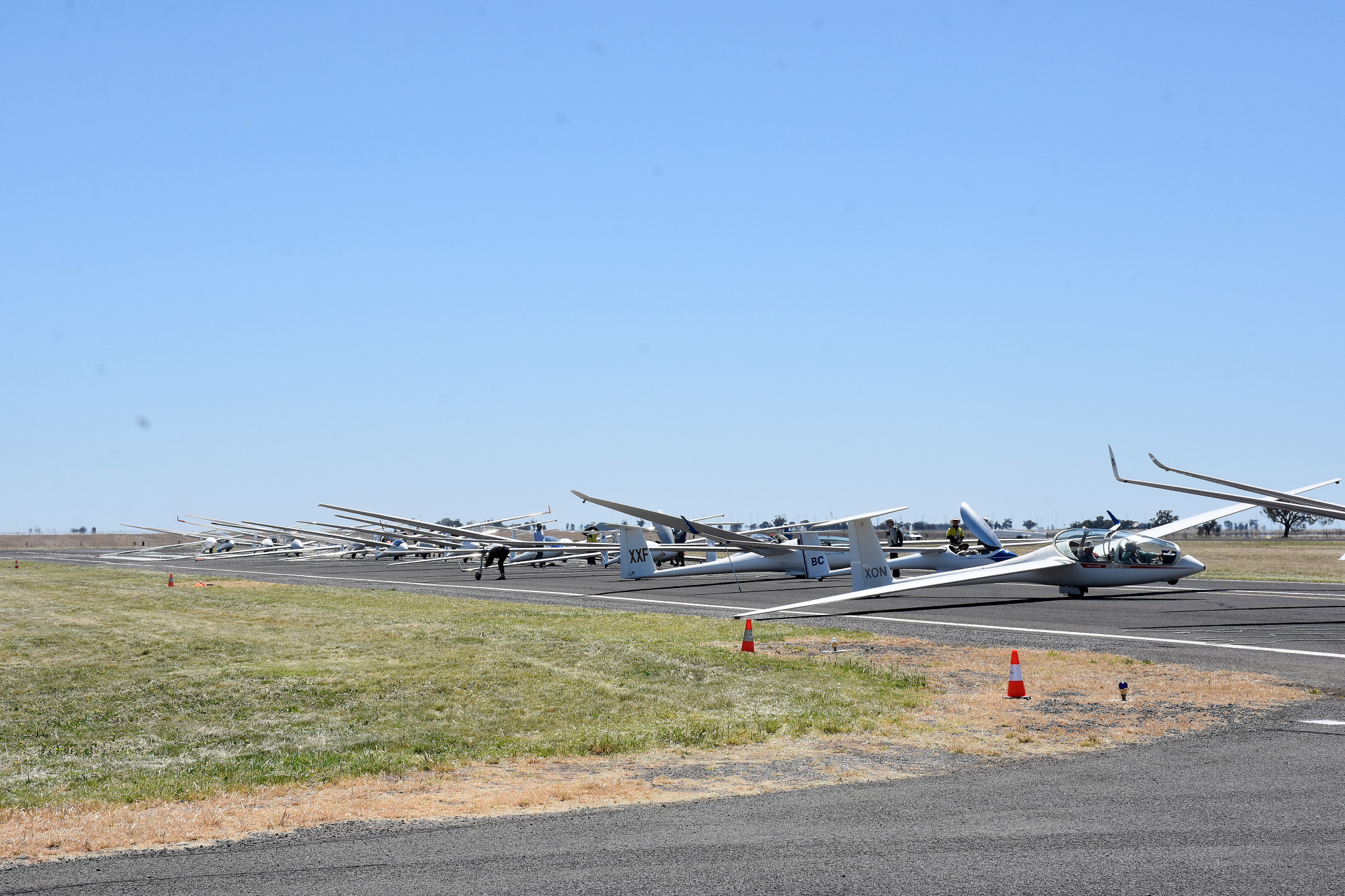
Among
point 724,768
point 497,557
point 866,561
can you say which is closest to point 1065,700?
point 724,768

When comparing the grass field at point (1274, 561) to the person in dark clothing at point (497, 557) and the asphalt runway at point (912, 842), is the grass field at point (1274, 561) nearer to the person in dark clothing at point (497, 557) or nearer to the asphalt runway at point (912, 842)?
the person in dark clothing at point (497, 557)

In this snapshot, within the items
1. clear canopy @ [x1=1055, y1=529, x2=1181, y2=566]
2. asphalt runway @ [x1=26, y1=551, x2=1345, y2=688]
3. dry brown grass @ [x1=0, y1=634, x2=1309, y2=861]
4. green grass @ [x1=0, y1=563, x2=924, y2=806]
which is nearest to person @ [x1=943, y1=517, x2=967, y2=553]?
asphalt runway @ [x1=26, y1=551, x2=1345, y2=688]

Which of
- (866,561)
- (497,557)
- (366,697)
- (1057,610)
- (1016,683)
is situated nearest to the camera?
(1016,683)

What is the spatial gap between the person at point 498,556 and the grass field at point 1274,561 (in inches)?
1129

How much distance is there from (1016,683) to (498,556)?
37.0 metres

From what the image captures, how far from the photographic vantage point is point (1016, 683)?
45.6 feet

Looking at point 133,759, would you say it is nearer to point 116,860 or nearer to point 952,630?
point 116,860

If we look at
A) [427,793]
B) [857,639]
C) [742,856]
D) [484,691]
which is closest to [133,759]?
[427,793]

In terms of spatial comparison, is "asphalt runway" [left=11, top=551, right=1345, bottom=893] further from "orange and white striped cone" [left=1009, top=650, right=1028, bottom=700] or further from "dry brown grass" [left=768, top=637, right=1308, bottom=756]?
"orange and white striped cone" [left=1009, top=650, right=1028, bottom=700]

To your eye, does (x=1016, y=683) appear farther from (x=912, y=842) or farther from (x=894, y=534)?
(x=894, y=534)

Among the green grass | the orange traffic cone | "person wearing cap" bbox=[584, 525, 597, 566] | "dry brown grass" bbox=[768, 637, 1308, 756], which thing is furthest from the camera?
"person wearing cap" bbox=[584, 525, 597, 566]

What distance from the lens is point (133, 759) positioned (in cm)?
1093

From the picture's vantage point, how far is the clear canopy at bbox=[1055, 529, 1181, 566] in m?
28.9

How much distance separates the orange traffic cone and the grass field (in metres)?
29.5
